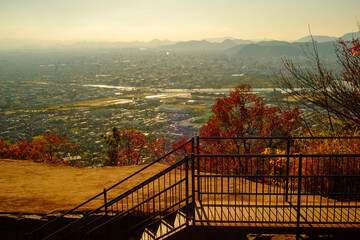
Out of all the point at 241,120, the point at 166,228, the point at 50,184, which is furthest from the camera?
the point at 241,120

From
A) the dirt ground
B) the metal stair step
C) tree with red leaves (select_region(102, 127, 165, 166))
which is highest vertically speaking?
the metal stair step

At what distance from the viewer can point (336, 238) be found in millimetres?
6508

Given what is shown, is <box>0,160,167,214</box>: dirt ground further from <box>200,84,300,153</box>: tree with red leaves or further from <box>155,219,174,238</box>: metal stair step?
<box>200,84,300,153</box>: tree with red leaves

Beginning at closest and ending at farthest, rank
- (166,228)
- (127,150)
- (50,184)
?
(166,228) < (50,184) < (127,150)

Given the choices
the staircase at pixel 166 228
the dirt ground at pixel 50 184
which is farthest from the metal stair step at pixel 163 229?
the dirt ground at pixel 50 184

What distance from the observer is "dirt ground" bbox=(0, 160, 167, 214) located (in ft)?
28.8

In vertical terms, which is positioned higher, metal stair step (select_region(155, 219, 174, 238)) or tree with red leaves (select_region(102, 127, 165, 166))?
metal stair step (select_region(155, 219, 174, 238))

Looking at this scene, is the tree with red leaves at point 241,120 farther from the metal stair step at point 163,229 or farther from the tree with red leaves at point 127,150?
the metal stair step at point 163,229

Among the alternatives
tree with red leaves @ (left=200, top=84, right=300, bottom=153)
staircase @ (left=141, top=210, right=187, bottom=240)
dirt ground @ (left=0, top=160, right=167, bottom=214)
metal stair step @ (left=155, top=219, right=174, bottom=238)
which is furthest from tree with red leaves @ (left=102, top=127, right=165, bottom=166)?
metal stair step @ (left=155, top=219, right=174, bottom=238)

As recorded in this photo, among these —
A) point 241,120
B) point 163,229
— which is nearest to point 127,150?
point 241,120

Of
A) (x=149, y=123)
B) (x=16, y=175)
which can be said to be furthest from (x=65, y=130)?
(x=16, y=175)

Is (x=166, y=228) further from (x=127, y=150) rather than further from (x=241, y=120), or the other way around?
(x=127, y=150)

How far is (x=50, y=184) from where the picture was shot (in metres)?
10.5

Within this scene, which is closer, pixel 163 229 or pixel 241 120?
pixel 163 229
